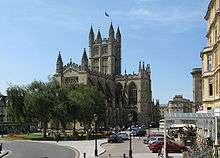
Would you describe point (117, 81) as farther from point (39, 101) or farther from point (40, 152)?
point (40, 152)

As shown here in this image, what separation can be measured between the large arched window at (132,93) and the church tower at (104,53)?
766 cm

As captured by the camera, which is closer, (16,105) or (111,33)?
(16,105)

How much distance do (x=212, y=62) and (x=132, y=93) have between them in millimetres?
101160

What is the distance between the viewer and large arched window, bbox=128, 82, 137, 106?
15525 cm

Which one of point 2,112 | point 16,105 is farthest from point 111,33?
point 16,105

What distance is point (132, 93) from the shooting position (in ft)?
511

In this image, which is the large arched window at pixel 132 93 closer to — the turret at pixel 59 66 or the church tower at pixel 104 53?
the church tower at pixel 104 53

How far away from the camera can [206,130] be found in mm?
50875

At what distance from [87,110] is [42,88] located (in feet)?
34.2

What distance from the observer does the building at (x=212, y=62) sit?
48500 millimetres

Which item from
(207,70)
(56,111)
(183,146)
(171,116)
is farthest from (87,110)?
(171,116)

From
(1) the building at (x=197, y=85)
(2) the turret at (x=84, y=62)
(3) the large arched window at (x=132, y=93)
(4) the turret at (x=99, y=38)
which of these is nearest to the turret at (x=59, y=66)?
(2) the turret at (x=84, y=62)

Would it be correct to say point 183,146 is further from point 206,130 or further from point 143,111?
point 143,111

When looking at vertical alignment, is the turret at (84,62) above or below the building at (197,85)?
above
